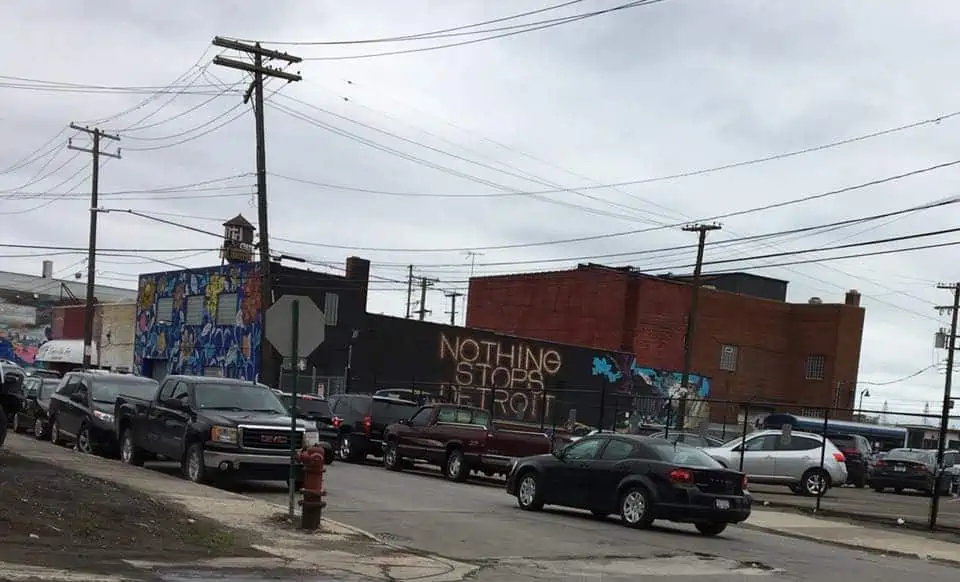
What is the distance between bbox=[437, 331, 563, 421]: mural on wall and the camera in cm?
5503

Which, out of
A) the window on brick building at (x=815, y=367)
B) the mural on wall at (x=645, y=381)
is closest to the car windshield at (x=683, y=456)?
the mural on wall at (x=645, y=381)

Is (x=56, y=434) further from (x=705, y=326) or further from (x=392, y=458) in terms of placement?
(x=705, y=326)

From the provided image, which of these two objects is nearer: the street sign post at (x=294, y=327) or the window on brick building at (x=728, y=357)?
the street sign post at (x=294, y=327)

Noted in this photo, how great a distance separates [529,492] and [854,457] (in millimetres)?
22553

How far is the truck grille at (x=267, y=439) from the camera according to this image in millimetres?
17328

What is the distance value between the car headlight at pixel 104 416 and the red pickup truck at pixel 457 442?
21.9ft

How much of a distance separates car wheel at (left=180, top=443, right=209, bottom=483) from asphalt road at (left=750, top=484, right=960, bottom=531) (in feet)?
40.3

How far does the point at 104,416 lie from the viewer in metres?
22.8

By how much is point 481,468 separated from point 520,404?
32785mm

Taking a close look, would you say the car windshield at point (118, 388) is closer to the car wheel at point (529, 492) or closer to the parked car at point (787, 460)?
the car wheel at point (529, 492)

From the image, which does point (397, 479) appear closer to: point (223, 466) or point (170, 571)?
point (223, 466)

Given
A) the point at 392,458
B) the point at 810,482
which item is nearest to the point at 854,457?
the point at 810,482

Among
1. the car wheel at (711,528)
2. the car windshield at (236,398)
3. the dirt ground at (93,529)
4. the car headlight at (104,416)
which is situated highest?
the car windshield at (236,398)

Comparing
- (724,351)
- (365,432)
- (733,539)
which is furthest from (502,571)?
(724,351)
